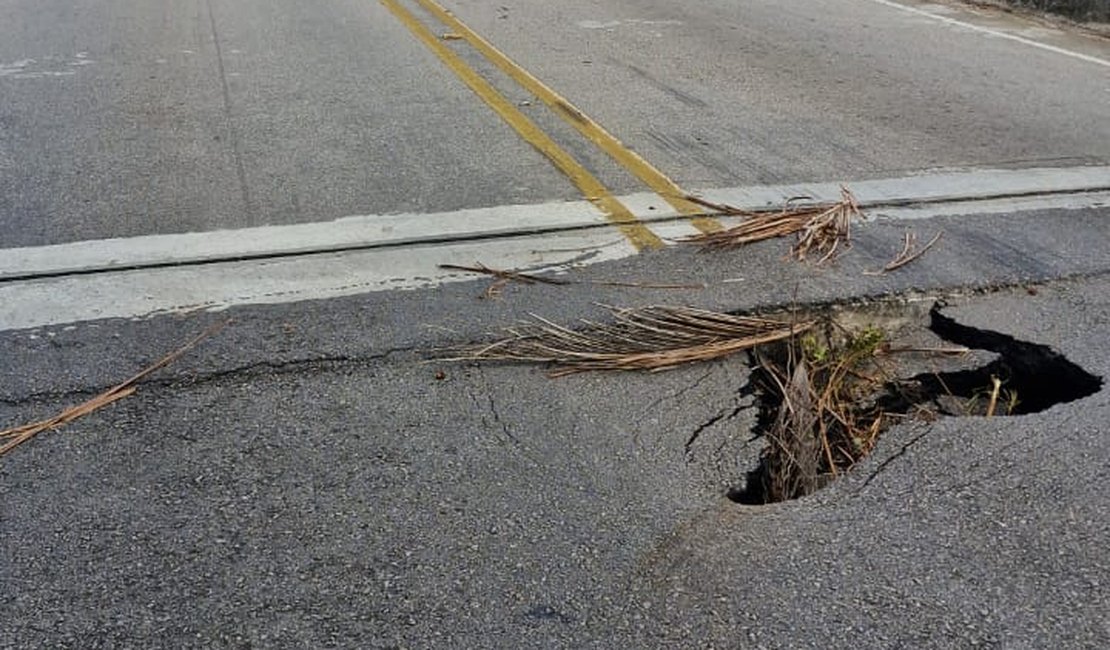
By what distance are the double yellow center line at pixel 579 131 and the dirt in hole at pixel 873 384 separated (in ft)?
3.67

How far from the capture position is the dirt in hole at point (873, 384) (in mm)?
3429

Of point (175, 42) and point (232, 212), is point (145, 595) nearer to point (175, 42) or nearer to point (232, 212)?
point (232, 212)

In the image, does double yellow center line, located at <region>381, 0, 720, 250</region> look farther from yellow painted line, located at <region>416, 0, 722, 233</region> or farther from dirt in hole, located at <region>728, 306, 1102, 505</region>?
dirt in hole, located at <region>728, 306, 1102, 505</region>

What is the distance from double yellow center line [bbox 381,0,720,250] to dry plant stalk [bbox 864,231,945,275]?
819 millimetres

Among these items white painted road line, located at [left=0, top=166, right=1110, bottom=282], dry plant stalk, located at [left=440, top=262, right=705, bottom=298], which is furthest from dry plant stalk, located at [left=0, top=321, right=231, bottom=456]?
dry plant stalk, located at [left=440, top=262, right=705, bottom=298]

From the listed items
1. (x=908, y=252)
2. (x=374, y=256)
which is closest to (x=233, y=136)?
(x=374, y=256)

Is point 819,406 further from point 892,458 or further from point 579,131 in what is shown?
point 579,131

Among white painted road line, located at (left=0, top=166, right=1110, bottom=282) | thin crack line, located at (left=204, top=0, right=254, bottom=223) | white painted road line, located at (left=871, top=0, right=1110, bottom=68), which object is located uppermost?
white painted road line, located at (left=871, top=0, right=1110, bottom=68)

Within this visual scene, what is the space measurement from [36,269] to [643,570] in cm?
307

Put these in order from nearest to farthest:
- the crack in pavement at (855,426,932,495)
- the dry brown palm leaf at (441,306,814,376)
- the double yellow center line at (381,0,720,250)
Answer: the crack in pavement at (855,426,932,495) → the dry brown palm leaf at (441,306,814,376) → the double yellow center line at (381,0,720,250)

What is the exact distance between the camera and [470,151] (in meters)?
6.27

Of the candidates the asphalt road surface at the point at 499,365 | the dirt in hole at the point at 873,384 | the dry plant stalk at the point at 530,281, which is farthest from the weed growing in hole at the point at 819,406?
the dry plant stalk at the point at 530,281

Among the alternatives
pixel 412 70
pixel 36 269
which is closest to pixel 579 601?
pixel 36 269

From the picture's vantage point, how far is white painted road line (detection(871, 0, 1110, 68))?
9.35 metres
